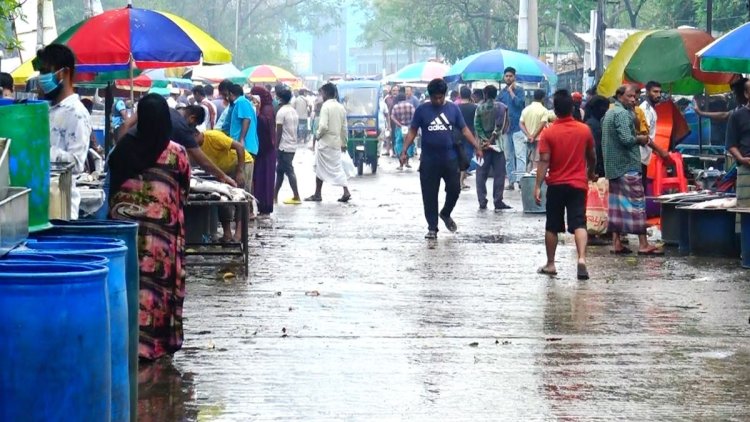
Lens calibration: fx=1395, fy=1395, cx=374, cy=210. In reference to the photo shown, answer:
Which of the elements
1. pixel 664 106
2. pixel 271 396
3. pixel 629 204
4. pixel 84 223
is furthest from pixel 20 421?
pixel 664 106

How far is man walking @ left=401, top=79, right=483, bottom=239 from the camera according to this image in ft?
→ 52.6

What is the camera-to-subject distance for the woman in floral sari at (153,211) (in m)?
8.33

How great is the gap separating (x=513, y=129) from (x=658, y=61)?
7.26 m

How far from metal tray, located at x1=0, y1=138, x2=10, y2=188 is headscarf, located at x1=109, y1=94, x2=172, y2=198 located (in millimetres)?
2595

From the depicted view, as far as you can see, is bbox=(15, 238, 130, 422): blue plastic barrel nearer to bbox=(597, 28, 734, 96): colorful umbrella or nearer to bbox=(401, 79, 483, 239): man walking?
bbox=(401, 79, 483, 239): man walking

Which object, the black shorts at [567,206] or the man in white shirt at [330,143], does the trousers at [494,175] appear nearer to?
the man in white shirt at [330,143]

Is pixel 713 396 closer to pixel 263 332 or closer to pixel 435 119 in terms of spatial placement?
pixel 263 332

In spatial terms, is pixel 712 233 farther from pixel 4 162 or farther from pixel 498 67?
pixel 498 67

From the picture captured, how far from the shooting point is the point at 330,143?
72.3 ft

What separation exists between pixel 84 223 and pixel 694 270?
8121mm

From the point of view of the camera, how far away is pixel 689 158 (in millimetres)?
19797

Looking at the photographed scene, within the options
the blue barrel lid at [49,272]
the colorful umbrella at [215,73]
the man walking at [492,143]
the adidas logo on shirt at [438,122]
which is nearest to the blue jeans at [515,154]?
the man walking at [492,143]

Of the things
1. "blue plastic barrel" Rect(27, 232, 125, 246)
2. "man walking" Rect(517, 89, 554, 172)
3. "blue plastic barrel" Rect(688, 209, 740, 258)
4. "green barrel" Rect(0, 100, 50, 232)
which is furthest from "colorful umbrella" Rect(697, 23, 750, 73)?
"green barrel" Rect(0, 100, 50, 232)

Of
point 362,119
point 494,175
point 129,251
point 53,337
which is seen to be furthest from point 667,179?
point 362,119
